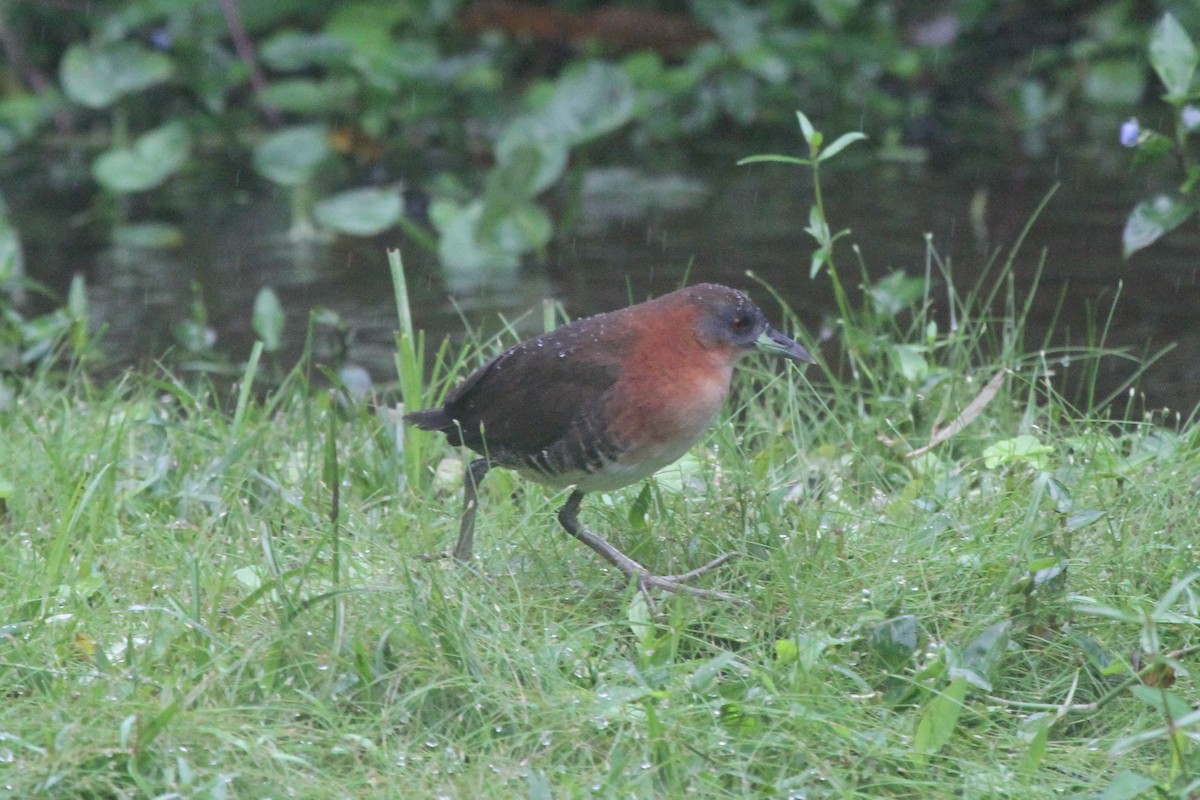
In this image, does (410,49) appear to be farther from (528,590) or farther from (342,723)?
(342,723)

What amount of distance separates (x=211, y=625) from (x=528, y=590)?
25.9 inches

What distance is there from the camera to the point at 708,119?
848cm

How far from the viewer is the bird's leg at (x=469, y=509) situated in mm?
3432

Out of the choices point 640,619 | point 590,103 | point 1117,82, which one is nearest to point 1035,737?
point 640,619

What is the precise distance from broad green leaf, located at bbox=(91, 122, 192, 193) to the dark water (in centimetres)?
30

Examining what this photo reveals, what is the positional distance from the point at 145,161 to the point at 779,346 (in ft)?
15.8

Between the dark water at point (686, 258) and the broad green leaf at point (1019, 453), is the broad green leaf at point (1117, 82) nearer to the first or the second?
the dark water at point (686, 258)

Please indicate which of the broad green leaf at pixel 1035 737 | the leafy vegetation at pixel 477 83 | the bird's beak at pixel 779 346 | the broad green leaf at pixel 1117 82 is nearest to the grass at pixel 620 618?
the broad green leaf at pixel 1035 737

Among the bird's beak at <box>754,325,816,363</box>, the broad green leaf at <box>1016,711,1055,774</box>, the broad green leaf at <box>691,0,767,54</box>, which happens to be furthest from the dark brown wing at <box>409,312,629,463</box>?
the broad green leaf at <box>691,0,767,54</box>

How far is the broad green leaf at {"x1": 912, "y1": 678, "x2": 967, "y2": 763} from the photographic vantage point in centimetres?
271

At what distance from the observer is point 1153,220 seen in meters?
4.36

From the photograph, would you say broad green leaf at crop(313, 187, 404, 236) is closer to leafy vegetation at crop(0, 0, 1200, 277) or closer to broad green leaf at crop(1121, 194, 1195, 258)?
leafy vegetation at crop(0, 0, 1200, 277)

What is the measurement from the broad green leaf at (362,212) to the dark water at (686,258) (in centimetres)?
19

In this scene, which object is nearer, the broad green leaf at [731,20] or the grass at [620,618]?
the grass at [620,618]
